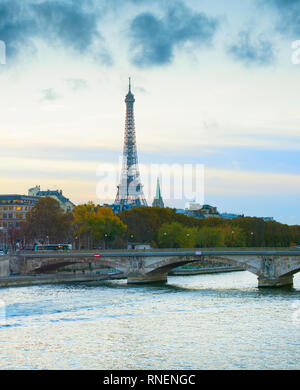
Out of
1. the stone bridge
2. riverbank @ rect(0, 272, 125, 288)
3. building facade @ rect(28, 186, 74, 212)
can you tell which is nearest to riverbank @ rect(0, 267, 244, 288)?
riverbank @ rect(0, 272, 125, 288)

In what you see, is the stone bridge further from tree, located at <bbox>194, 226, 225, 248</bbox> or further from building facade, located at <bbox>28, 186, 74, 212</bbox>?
building facade, located at <bbox>28, 186, 74, 212</bbox>

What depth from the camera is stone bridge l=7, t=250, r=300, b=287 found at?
6419 cm

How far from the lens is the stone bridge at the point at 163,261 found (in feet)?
211

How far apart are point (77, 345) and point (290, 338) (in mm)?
11087

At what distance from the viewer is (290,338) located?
120 feet

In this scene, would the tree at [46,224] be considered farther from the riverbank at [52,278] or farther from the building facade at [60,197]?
the building facade at [60,197]

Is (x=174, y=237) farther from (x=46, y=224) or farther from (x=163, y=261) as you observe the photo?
(x=163, y=261)

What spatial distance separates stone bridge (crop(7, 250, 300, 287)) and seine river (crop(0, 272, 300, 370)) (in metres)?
4.51

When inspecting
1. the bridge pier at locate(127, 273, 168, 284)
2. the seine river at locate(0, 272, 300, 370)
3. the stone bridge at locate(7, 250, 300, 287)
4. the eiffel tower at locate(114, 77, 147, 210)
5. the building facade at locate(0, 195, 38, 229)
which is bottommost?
the seine river at locate(0, 272, 300, 370)

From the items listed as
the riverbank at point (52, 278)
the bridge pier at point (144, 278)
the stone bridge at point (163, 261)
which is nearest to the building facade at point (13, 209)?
the riverbank at point (52, 278)

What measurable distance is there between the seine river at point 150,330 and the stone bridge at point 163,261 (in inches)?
177

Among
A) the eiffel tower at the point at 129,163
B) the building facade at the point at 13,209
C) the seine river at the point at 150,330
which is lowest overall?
the seine river at the point at 150,330
